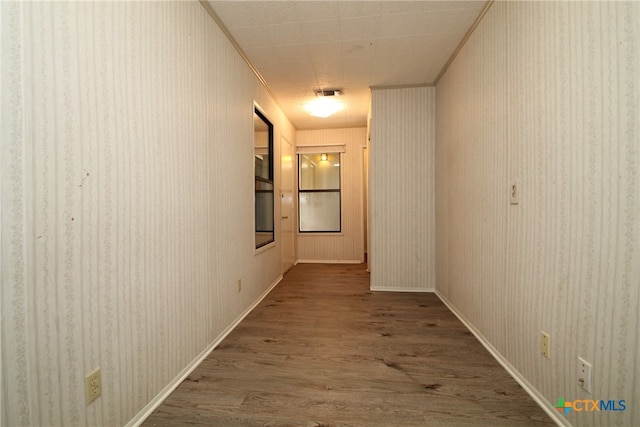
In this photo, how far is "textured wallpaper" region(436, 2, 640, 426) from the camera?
3.20ft

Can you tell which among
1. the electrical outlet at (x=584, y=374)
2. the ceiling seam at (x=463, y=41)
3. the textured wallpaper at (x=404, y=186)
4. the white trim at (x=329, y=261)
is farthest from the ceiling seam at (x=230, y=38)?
the white trim at (x=329, y=261)

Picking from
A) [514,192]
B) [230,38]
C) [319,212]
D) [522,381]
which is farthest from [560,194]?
[319,212]

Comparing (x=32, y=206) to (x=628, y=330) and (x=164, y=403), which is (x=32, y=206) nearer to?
(x=164, y=403)

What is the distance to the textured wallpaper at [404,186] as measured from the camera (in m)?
3.27

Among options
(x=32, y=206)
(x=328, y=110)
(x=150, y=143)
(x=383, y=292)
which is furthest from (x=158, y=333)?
(x=328, y=110)

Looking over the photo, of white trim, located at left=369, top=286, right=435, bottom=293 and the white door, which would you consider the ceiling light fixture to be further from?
white trim, located at left=369, top=286, right=435, bottom=293

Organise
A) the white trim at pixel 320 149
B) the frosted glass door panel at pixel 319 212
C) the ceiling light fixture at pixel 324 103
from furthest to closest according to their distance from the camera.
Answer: the frosted glass door panel at pixel 319 212, the white trim at pixel 320 149, the ceiling light fixture at pixel 324 103

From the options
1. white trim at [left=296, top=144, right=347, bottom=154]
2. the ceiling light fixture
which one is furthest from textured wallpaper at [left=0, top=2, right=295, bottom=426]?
white trim at [left=296, top=144, right=347, bottom=154]

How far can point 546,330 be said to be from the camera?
4.49 feet

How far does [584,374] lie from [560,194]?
2.58 feet

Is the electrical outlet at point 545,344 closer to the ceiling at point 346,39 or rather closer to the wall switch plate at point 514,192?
the wall switch plate at point 514,192

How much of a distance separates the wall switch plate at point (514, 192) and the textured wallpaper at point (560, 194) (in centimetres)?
3

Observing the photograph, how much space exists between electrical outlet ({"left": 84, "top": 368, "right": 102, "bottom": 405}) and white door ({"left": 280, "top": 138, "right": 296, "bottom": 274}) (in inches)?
117

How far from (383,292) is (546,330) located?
2010mm
